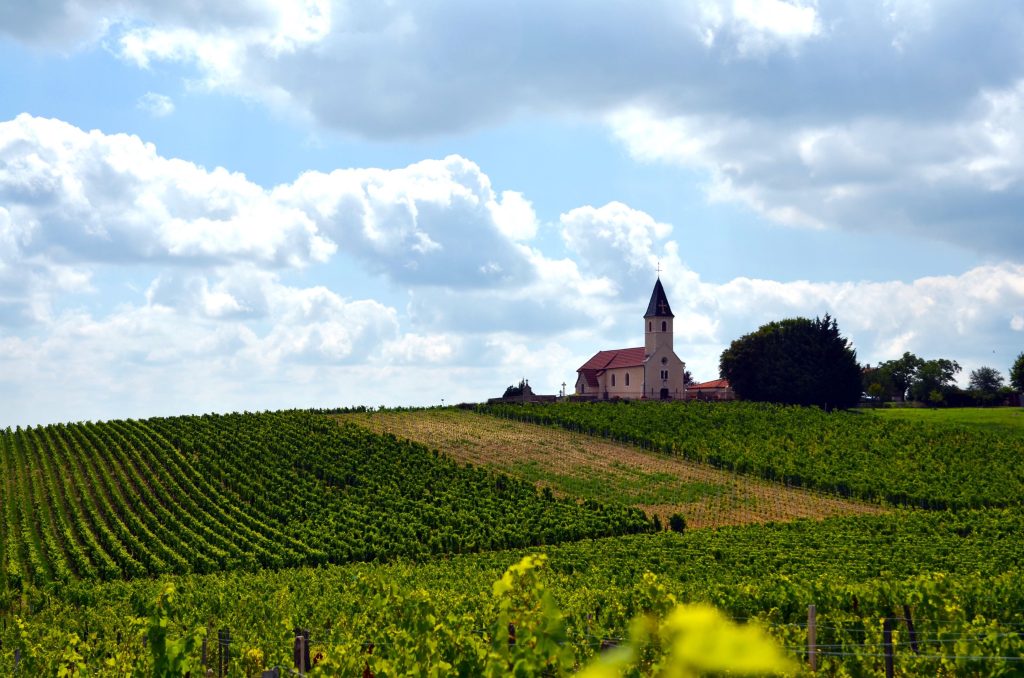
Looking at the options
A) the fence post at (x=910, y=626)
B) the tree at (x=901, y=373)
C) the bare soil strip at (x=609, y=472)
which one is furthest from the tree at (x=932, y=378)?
the fence post at (x=910, y=626)

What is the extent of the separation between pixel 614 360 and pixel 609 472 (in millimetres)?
49028

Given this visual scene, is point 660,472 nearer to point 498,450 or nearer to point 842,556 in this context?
point 498,450

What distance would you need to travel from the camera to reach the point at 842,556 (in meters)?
32.7

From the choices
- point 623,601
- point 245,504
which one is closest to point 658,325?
point 245,504

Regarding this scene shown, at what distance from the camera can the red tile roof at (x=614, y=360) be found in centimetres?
10104

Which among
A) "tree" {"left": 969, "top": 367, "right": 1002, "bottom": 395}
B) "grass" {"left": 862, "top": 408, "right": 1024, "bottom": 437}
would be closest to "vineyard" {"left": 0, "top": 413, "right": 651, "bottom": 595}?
"grass" {"left": 862, "top": 408, "right": 1024, "bottom": 437}

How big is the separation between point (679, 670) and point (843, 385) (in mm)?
96749

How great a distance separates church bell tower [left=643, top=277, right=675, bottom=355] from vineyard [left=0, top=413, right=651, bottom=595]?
4224 cm

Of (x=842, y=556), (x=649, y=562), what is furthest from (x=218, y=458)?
(x=842, y=556)

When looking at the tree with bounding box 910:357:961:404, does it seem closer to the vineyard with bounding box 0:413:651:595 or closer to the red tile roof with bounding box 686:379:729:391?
the red tile roof with bounding box 686:379:729:391

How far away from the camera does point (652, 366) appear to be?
98.1 metres

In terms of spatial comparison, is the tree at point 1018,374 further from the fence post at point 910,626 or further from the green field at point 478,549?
the fence post at point 910,626

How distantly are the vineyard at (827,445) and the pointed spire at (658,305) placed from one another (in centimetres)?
1851

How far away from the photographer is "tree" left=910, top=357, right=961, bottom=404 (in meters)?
119
